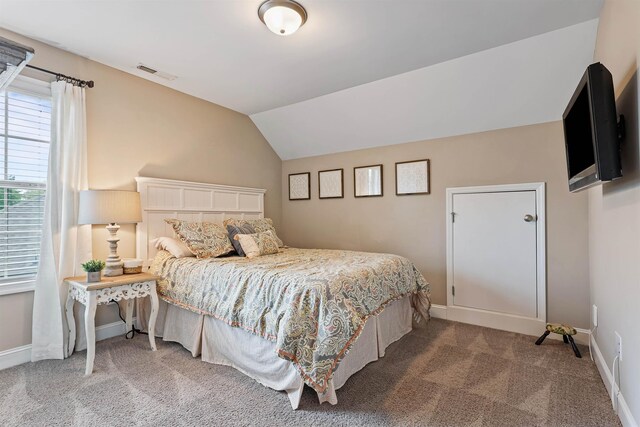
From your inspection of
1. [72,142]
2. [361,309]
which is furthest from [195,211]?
[361,309]

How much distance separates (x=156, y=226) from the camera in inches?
124

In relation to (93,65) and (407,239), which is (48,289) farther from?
(407,239)

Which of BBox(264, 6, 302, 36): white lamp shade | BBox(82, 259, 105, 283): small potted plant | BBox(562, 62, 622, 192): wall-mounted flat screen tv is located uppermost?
BBox(264, 6, 302, 36): white lamp shade

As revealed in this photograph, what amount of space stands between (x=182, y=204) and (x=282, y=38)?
198 cm

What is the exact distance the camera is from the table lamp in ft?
7.85

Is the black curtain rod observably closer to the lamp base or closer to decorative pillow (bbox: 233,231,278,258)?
the lamp base

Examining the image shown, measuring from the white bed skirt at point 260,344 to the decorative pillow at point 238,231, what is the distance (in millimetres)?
748

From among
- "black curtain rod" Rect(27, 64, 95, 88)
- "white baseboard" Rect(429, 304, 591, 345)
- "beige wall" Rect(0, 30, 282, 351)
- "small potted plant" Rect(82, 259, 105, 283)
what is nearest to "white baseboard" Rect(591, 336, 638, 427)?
"white baseboard" Rect(429, 304, 591, 345)

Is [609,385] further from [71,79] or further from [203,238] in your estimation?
[71,79]

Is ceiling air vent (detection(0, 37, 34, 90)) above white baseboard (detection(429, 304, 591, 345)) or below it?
above

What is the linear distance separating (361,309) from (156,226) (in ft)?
7.39

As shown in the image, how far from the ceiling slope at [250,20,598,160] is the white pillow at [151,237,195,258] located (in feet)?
6.73

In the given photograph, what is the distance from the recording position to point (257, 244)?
10.4 feet

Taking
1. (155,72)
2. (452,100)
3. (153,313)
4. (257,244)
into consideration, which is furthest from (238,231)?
(452,100)
